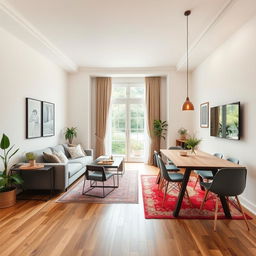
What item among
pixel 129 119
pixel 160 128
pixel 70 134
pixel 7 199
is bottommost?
pixel 7 199

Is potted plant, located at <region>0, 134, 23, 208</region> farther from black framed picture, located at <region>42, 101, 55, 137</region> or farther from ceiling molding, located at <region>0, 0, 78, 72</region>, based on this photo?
ceiling molding, located at <region>0, 0, 78, 72</region>

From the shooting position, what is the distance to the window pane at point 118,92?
700 centimetres

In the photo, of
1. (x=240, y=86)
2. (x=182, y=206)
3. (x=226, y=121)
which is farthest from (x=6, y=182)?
(x=240, y=86)

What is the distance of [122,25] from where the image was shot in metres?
3.60

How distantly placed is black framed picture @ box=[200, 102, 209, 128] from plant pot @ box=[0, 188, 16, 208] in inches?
183

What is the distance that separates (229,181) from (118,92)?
527 centimetres

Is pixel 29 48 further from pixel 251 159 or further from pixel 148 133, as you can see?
pixel 251 159

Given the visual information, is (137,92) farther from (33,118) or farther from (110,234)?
(110,234)

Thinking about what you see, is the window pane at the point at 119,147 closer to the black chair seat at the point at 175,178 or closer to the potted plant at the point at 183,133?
the potted plant at the point at 183,133

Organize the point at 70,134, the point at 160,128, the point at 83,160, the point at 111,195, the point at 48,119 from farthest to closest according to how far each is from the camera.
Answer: the point at 160,128 < the point at 70,134 < the point at 83,160 < the point at 48,119 < the point at 111,195

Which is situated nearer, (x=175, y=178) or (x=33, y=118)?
(x=175, y=178)

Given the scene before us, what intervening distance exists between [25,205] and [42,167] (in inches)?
27.0

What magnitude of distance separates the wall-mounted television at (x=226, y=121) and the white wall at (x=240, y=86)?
11 cm

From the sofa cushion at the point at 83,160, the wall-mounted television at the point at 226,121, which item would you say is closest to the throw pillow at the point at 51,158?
the sofa cushion at the point at 83,160
